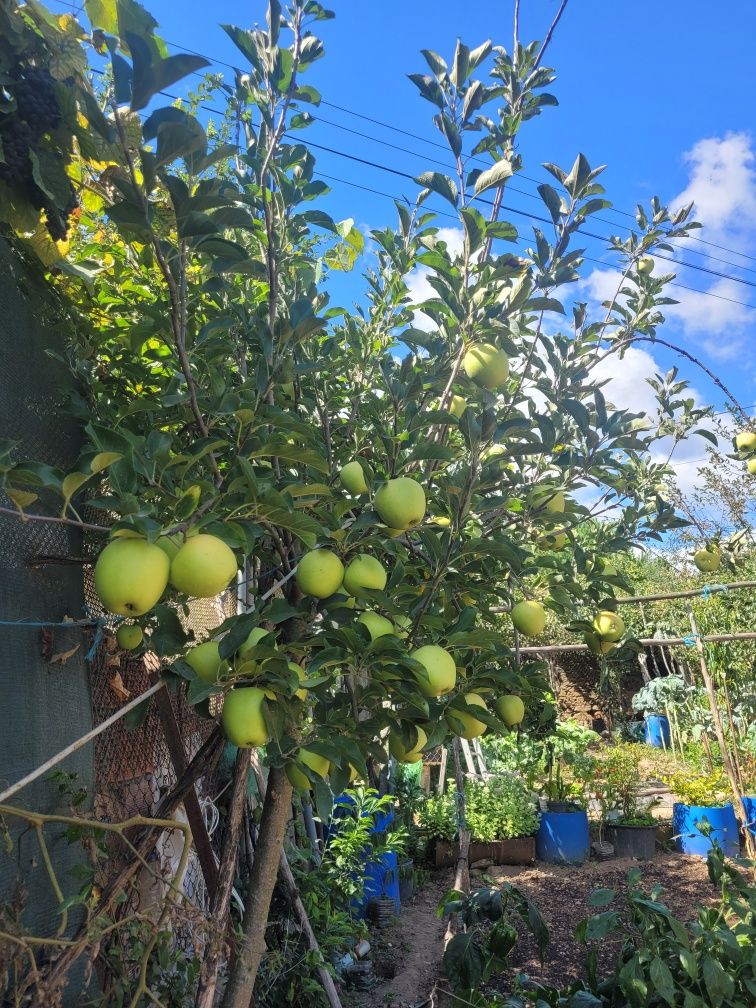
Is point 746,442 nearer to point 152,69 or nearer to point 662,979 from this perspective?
point 662,979

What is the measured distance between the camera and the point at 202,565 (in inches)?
46.4

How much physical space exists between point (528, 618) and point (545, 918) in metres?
3.81

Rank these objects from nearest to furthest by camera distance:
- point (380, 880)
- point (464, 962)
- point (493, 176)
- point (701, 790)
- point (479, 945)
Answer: point (493, 176) → point (464, 962) → point (479, 945) → point (380, 880) → point (701, 790)

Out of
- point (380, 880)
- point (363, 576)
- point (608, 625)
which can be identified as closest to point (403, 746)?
point (363, 576)

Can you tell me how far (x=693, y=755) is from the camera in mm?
9156

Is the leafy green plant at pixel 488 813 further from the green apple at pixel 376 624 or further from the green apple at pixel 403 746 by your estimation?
the green apple at pixel 376 624

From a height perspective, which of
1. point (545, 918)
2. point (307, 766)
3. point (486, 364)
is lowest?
point (545, 918)

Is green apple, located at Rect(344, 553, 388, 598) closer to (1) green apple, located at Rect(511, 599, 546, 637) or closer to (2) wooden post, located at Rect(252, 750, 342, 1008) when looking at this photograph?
(1) green apple, located at Rect(511, 599, 546, 637)

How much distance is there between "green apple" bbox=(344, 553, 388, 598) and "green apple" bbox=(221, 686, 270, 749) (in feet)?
0.97

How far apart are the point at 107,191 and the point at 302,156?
1.61 ft

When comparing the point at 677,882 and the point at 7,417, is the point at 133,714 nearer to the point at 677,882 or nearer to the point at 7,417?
the point at 7,417

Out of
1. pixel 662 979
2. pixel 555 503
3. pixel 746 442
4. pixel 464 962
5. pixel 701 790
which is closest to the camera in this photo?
pixel 555 503

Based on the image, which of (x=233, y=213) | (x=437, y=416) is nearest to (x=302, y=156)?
(x=233, y=213)

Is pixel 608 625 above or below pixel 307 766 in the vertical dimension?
above
